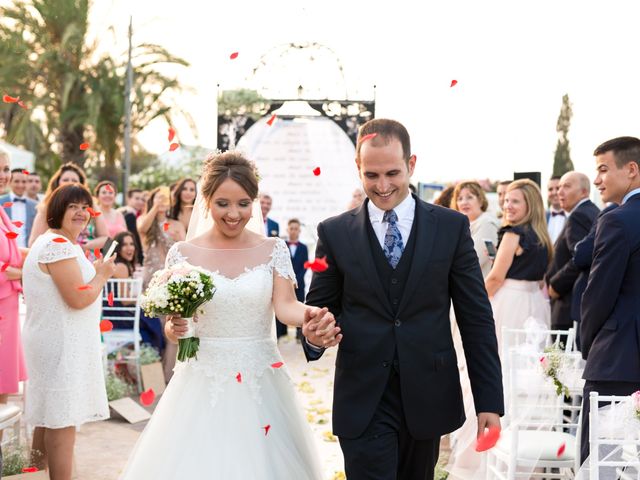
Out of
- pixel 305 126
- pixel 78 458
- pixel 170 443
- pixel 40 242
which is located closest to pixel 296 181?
pixel 305 126

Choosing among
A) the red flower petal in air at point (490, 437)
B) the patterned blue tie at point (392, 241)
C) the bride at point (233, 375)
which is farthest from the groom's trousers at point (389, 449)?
the bride at point (233, 375)

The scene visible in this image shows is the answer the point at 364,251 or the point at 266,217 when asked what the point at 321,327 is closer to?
the point at 364,251

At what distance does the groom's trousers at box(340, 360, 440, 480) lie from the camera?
356 centimetres

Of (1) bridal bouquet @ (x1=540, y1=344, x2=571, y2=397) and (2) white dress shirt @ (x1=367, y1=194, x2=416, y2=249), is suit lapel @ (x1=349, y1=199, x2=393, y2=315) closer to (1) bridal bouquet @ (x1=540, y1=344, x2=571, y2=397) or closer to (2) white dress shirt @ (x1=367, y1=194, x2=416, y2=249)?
(2) white dress shirt @ (x1=367, y1=194, x2=416, y2=249)

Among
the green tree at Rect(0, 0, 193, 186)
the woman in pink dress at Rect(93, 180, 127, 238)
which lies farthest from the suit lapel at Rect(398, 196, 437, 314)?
the green tree at Rect(0, 0, 193, 186)

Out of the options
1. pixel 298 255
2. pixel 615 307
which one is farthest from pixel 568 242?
pixel 298 255

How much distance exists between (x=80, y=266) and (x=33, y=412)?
3.11ft

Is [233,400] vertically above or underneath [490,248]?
underneath

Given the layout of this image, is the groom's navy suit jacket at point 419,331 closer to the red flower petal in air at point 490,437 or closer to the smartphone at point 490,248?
the red flower petal in air at point 490,437

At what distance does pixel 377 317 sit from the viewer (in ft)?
11.9

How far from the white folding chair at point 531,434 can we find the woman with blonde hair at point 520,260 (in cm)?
146

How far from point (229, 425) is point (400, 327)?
1.19m

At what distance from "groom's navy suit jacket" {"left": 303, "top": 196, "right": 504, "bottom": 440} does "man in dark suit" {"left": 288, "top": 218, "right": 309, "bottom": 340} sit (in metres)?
10.1

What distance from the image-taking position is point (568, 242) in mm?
7797
